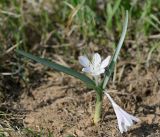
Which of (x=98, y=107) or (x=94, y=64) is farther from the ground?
(x=94, y=64)

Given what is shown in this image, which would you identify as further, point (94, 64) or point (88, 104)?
point (88, 104)

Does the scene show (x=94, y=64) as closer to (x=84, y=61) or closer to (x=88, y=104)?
(x=84, y=61)

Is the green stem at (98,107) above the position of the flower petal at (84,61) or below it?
below

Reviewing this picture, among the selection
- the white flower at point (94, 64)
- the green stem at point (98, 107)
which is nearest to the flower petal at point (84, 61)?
the white flower at point (94, 64)

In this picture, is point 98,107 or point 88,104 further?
point 88,104

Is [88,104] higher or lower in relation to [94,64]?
lower

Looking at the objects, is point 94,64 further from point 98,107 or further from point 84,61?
point 98,107

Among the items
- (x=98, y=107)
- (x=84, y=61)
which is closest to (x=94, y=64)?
(x=84, y=61)

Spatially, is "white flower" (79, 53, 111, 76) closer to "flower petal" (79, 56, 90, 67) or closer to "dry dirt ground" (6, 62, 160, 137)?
"flower petal" (79, 56, 90, 67)

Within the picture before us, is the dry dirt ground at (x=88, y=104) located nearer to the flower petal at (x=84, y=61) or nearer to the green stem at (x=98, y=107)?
the green stem at (x=98, y=107)
